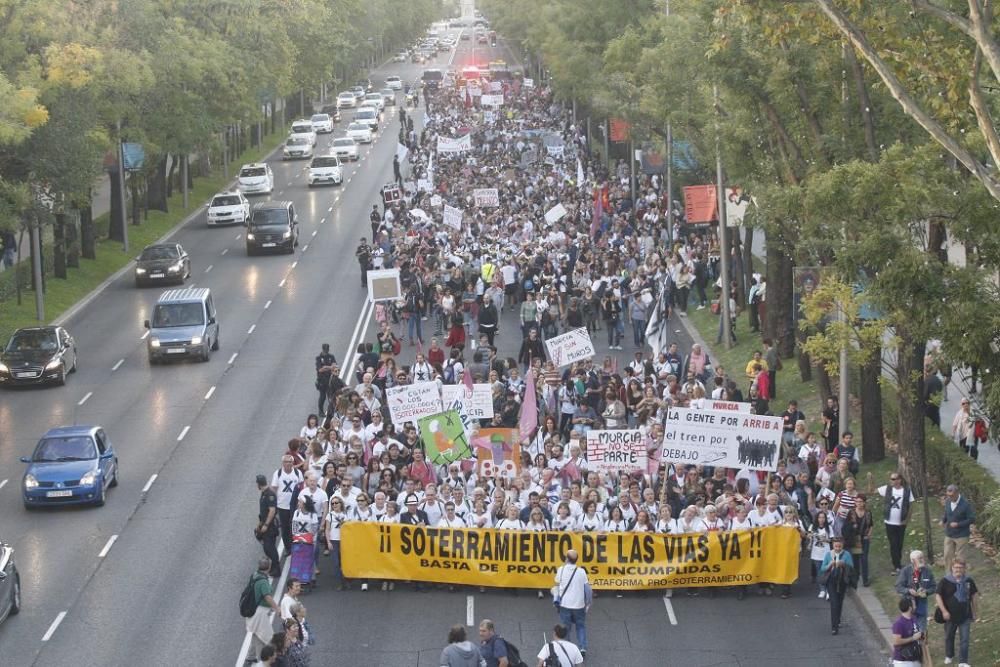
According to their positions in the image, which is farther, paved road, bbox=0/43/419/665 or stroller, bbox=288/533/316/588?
stroller, bbox=288/533/316/588

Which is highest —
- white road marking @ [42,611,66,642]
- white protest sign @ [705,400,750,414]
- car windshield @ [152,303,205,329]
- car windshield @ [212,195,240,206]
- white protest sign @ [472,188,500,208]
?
white protest sign @ [705,400,750,414]

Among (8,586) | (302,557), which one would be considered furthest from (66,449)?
(302,557)

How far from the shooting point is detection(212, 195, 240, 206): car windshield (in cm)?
6694

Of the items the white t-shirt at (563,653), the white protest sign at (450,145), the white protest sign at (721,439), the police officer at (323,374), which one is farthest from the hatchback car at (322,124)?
the white t-shirt at (563,653)

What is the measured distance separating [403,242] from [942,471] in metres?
25.9

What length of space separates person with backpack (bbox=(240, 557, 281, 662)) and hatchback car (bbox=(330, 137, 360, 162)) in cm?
6979

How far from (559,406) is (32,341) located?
1449 cm

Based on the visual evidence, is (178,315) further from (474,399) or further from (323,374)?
(474,399)

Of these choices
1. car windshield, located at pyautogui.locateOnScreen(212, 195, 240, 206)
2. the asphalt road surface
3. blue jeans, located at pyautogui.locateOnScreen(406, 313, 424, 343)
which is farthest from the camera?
car windshield, located at pyautogui.locateOnScreen(212, 195, 240, 206)

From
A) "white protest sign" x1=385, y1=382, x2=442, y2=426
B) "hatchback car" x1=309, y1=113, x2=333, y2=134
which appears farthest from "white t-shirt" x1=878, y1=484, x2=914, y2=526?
"hatchback car" x1=309, y1=113, x2=333, y2=134

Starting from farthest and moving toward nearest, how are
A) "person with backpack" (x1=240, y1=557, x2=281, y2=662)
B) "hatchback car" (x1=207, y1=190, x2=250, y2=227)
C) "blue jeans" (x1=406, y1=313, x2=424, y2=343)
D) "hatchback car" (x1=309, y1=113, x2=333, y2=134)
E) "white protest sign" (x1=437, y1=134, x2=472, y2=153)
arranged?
"hatchback car" (x1=309, y1=113, x2=333, y2=134) → "white protest sign" (x1=437, y1=134, x2=472, y2=153) → "hatchback car" (x1=207, y1=190, x2=250, y2=227) → "blue jeans" (x1=406, y1=313, x2=424, y2=343) → "person with backpack" (x1=240, y1=557, x2=281, y2=662)

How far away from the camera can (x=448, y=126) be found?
8956 cm

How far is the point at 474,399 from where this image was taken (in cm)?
2922

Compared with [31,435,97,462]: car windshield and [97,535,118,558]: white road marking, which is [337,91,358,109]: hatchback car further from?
[97,535,118,558]: white road marking
